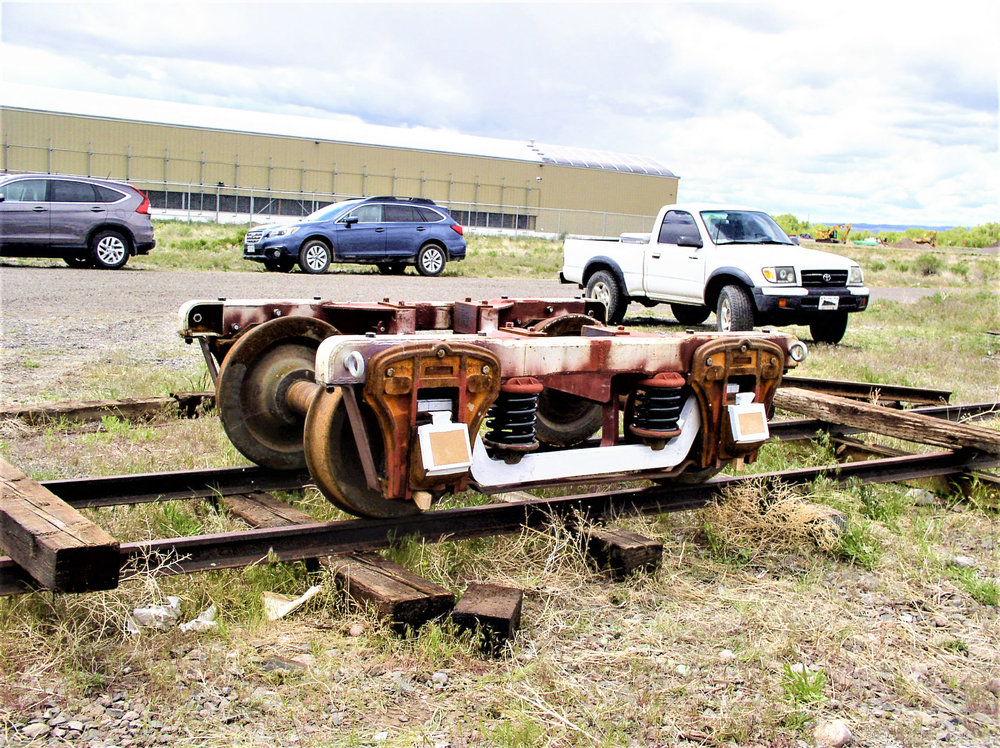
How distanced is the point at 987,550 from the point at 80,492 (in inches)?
161

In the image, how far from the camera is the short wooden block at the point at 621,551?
367 cm

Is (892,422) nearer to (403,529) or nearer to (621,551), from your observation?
(621,551)

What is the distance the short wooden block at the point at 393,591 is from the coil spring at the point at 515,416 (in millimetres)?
639

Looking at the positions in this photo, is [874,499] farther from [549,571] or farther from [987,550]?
[549,571]

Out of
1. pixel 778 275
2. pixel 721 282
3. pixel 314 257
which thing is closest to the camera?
pixel 778 275

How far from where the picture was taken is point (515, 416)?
364cm

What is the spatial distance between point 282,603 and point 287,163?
43.4m

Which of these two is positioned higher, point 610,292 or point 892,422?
point 610,292

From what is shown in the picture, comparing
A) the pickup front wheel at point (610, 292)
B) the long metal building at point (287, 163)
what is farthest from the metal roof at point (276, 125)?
the pickup front wheel at point (610, 292)

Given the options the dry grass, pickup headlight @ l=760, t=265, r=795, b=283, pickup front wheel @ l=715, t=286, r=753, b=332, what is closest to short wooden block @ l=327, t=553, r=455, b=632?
the dry grass

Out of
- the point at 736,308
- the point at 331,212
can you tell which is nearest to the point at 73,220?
the point at 331,212

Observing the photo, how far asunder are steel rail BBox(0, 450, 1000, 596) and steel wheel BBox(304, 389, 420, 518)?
0.08 metres

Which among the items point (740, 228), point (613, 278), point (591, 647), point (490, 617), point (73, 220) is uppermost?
point (740, 228)

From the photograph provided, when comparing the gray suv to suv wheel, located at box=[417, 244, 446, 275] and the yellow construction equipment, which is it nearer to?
suv wheel, located at box=[417, 244, 446, 275]
